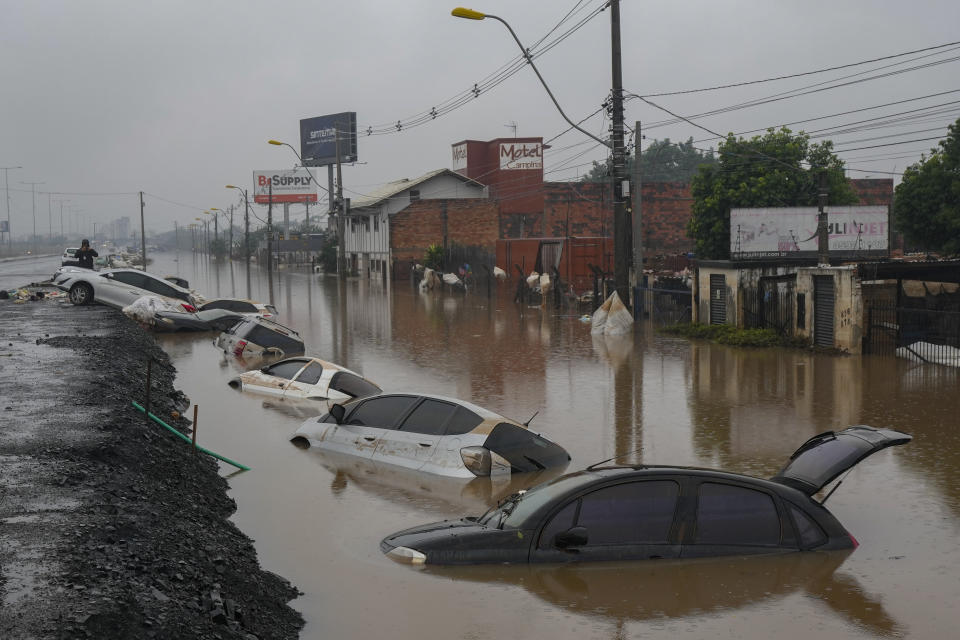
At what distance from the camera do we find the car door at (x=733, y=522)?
28.8 feet

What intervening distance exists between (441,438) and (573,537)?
489 centimetres

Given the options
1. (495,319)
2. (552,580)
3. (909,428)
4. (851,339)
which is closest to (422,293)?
(495,319)

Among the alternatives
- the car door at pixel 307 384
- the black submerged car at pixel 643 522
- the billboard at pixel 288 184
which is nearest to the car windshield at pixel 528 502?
the black submerged car at pixel 643 522

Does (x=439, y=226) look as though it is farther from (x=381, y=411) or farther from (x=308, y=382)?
(x=381, y=411)

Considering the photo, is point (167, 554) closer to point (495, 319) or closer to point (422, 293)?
point (495, 319)

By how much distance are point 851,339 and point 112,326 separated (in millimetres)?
20217

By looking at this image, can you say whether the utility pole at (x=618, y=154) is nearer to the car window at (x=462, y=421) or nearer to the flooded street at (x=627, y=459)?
the flooded street at (x=627, y=459)

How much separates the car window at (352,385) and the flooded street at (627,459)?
1.00 m

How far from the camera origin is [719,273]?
30641 mm

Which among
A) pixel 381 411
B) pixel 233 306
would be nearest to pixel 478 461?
pixel 381 411

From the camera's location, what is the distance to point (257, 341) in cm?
2681

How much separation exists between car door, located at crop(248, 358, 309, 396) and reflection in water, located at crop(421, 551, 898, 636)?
1128 cm

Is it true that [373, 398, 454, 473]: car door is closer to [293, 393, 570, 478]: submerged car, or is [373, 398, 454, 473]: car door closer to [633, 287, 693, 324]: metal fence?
[293, 393, 570, 478]: submerged car

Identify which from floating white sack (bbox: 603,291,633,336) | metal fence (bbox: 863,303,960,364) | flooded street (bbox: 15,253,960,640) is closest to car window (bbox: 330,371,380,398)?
flooded street (bbox: 15,253,960,640)
